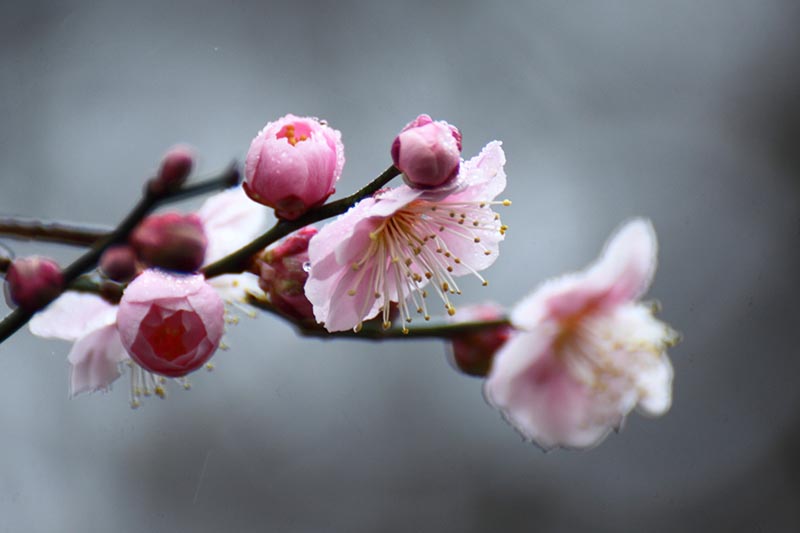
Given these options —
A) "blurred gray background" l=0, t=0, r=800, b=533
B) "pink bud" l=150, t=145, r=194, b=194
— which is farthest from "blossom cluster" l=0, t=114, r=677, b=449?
"blurred gray background" l=0, t=0, r=800, b=533

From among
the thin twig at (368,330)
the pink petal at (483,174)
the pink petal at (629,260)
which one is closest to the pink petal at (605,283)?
the pink petal at (629,260)

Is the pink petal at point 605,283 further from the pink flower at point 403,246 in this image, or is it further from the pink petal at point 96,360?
the pink petal at point 96,360

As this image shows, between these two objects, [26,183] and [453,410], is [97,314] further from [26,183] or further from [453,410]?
[453,410]

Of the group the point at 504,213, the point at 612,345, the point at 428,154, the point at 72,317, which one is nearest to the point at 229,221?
the point at 72,317

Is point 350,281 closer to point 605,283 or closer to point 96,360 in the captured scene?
point 96,360

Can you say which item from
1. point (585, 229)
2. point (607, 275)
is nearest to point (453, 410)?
point (585, 229)
